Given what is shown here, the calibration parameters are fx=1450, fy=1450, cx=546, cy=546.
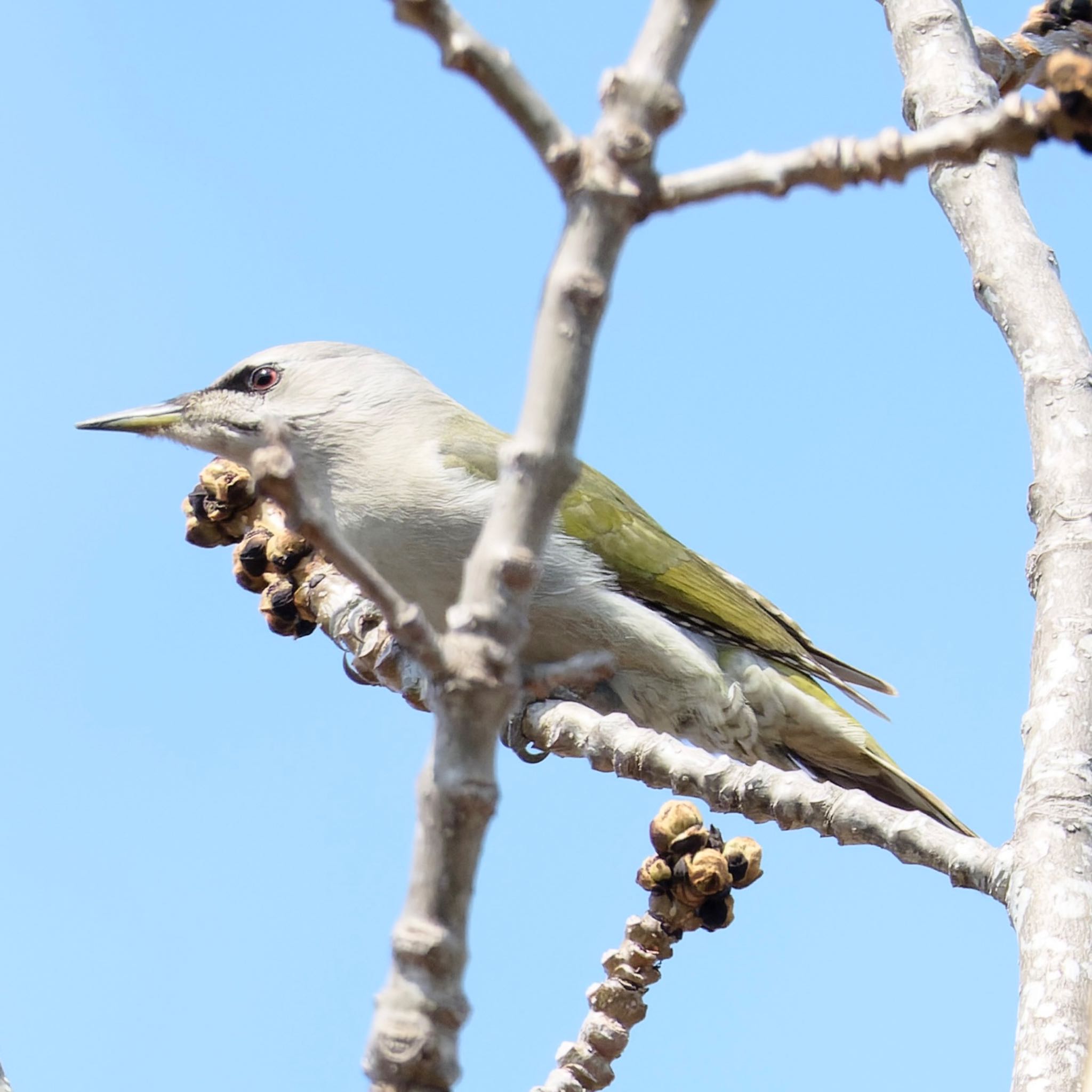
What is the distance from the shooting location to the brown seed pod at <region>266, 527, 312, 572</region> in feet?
15.4

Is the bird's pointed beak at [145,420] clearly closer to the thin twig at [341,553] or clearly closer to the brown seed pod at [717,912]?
the brown seed pod at [717,912]

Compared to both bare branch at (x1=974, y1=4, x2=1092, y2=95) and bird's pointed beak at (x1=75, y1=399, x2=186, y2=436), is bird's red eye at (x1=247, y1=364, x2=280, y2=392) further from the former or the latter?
bare branch at (x1=974, y1=4, x2=1092, y2=95)

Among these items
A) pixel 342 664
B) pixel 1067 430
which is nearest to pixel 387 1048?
pixel 1067 430

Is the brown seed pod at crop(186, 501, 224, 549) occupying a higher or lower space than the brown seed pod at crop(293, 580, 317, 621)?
higher

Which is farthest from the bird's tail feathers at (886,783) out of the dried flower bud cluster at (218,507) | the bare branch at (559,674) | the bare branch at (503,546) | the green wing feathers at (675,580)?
the bare branch at (503,546)

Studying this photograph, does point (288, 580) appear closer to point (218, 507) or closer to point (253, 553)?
point (253, 553)

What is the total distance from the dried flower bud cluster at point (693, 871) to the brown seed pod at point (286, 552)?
6.39 feet

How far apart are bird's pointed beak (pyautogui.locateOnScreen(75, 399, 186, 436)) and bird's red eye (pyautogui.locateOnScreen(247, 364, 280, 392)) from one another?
30 cm

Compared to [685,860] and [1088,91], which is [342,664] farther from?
[1088,91]

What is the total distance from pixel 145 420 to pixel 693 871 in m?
3.36

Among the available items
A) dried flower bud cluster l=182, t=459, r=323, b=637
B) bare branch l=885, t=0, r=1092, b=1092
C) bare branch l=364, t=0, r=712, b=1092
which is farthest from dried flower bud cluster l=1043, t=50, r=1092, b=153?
dried flower bud cluster l=182, t=459, r=323, b=637

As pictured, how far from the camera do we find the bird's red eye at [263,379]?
5828mm

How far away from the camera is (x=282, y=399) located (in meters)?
5.81

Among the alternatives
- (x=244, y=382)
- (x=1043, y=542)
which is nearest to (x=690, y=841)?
(x=1043, y=542)
